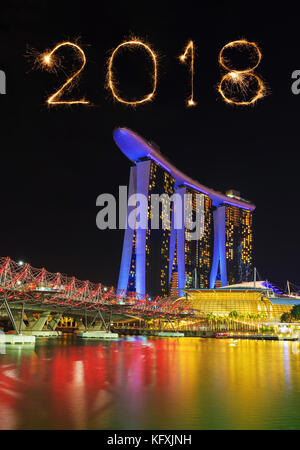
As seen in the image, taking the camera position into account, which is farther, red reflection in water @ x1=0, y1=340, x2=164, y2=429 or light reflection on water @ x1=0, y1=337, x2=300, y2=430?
red reflection in water @ x1=0, y1=340, x2=164, y2=429
